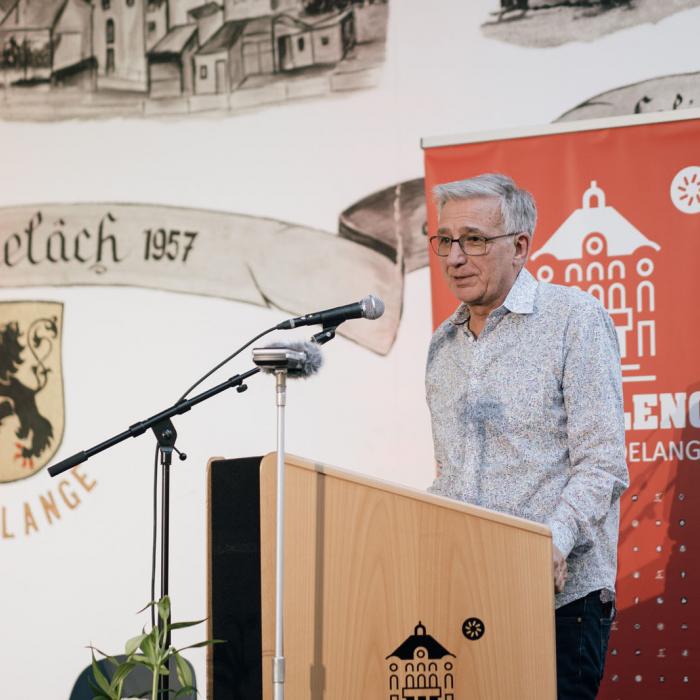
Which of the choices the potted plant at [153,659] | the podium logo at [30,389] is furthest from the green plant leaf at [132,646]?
the podium logo at [30,389]

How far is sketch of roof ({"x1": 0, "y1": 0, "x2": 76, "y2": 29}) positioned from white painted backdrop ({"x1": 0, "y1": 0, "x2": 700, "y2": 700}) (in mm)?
452

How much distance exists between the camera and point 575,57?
392 cm

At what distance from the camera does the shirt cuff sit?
209cm

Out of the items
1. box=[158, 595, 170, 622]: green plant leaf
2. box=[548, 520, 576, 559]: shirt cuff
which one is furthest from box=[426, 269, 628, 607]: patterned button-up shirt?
box=[158, 595, 170, 622]: green plant leaf

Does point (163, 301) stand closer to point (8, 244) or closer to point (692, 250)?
point (8, 244)

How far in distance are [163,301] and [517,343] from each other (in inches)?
92.6

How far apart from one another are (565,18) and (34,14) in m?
2.31

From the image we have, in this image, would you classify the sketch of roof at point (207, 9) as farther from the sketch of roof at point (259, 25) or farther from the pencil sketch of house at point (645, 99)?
the pencil sketch of house at point (645, 99)

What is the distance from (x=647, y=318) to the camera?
137 inches

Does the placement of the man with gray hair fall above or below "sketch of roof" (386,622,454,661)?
above

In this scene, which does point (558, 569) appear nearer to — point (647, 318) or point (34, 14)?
point (647, 318)

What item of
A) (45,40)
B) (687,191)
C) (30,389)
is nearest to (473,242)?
(687,191)

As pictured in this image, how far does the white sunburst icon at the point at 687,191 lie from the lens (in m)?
3.48

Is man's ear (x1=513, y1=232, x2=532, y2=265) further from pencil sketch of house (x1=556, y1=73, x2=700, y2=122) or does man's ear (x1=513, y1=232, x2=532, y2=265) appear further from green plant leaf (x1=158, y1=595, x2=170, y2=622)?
pencil sketch of house (x1=556, y1=73, x2=700, y2=122)
